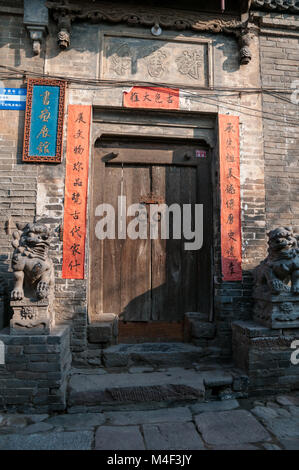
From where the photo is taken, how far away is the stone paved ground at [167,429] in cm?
251

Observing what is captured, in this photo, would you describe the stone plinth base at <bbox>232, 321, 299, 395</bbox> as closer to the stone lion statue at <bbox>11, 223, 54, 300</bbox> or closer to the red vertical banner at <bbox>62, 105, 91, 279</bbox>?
the red vertical banner at <bbox>62, 105, 91, 279</bbox>

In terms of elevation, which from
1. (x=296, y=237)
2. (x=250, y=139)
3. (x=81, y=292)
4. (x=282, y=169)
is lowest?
(x=81, y=292)

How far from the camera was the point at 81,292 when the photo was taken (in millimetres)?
4012

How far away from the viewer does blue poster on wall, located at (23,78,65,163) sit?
4.16 meters

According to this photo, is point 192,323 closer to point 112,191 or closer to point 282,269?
point 282,269

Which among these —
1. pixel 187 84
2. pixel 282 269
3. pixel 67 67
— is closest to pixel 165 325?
pixel 282 269

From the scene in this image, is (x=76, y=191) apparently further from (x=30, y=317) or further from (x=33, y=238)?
(x=30, y=317)

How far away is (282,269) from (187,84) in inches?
118

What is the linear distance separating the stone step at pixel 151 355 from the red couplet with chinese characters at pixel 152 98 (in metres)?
3.39

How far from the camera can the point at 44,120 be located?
13.8 feet

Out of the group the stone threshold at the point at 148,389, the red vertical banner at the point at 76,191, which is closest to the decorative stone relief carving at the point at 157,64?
the red vertical banner at the point at 76,191

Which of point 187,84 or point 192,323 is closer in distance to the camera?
point 192,323

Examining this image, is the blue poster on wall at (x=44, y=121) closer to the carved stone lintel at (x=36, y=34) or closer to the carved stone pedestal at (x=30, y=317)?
the carved stone lintel at (x=36, y=34)

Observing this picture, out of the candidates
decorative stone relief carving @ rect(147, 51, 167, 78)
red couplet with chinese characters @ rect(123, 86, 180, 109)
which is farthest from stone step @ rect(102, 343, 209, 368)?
decorative stone relief carving @ rect(147, 51, 167, 78)
